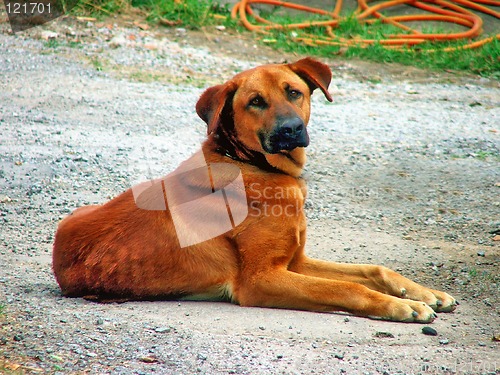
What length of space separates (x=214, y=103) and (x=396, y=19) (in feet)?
25.2

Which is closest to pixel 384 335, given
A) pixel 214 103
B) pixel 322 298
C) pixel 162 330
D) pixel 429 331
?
pixel 429 331

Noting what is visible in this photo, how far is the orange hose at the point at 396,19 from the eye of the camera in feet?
33.6

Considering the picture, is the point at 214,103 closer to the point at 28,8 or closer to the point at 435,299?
the point at 435,299

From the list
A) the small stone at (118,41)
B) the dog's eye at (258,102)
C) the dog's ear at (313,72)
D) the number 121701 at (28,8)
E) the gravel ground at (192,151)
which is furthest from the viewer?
the number 121701 at (28,8)

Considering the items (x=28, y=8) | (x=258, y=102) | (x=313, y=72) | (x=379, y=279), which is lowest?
(x=28, y=8)

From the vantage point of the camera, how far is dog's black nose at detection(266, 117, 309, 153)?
407cm

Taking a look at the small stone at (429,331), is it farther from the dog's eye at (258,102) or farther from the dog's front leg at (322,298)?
the dog's eye at (258,102)

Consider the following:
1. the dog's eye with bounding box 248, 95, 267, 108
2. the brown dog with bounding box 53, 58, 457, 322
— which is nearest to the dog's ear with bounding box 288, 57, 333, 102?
the brown dog with bounding box 53, 58, 457, 322

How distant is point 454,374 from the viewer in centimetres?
314

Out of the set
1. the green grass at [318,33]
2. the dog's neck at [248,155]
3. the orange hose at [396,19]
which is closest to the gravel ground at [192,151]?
the green grass at [318,33]

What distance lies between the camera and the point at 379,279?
4.30 meters

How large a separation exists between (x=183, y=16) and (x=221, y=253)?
737cm

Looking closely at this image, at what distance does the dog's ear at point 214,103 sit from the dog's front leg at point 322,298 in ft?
3.03

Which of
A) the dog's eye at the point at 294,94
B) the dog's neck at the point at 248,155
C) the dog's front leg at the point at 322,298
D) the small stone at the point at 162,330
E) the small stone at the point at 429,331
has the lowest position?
the small stone at the point at 162,330
